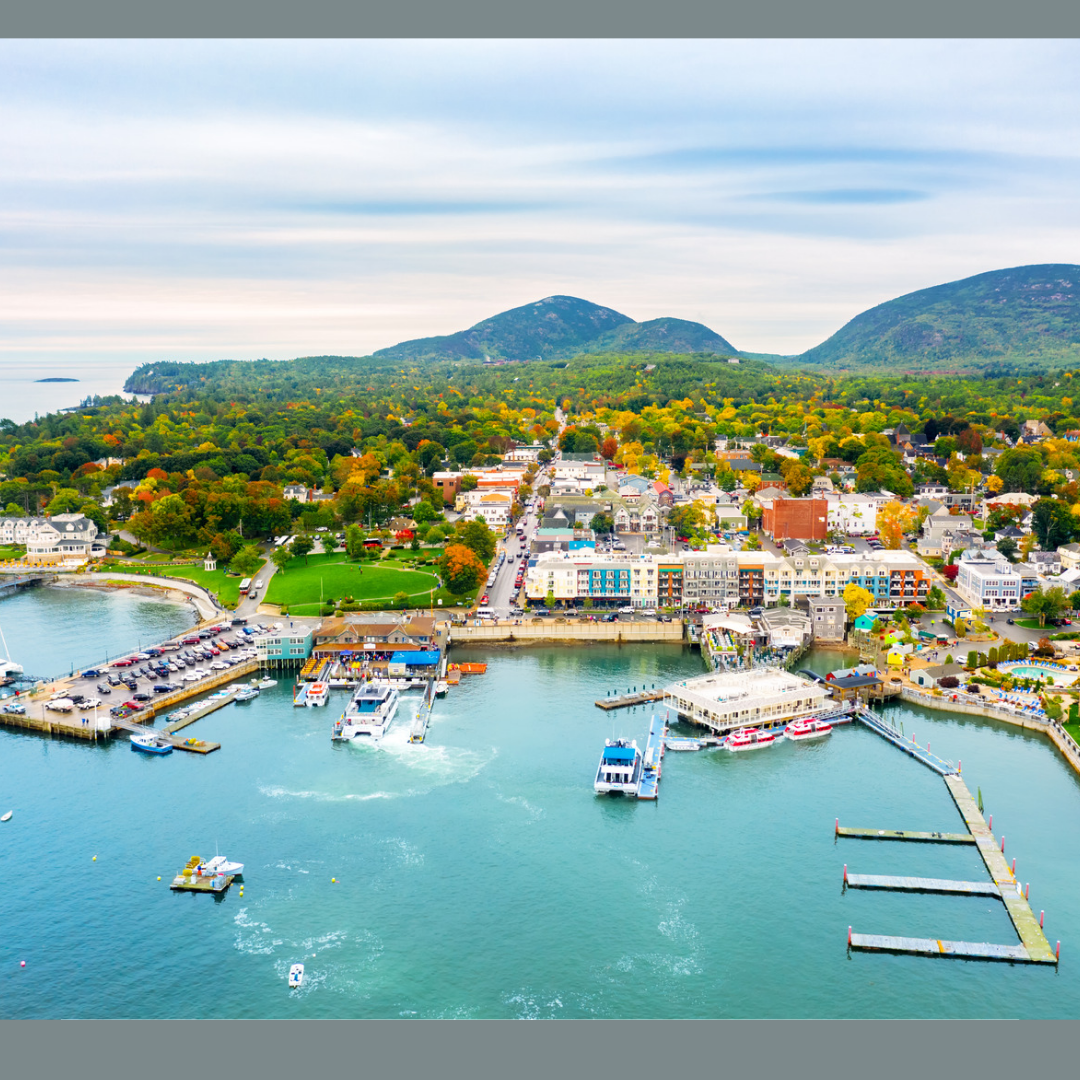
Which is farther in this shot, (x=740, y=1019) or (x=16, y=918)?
(x=16, y=918)

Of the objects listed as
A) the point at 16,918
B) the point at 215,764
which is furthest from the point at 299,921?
the point at 215,764

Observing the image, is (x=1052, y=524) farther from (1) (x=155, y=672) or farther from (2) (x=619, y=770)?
(1) (x=155, y=672)

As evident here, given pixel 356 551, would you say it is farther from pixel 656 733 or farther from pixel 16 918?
pixel 16 918

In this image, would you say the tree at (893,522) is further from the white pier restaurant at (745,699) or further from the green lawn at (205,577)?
the green lawn at (205,577)

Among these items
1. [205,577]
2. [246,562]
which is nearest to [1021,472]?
[246,562]

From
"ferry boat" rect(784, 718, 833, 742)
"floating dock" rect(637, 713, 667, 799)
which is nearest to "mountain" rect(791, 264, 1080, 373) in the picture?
"ferry boat" rect(784, 718, 833, 742)

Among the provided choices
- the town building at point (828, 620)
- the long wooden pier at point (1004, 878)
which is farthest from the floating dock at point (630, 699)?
the long wooden pier at point (1004, 878)

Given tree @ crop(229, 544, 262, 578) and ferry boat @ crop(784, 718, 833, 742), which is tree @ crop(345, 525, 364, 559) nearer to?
tree @ crop(229, 544, 262, 578)
